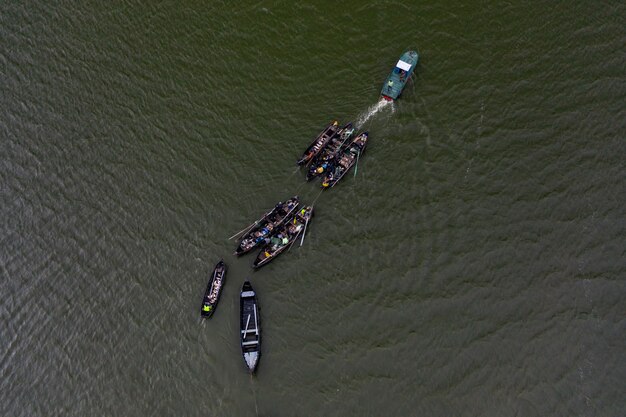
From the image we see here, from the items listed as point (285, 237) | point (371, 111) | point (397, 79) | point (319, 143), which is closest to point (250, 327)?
point (285, 237)

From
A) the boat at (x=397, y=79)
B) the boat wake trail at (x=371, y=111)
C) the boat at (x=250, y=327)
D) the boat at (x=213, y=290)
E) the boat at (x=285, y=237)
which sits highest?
the boat at (x=397, y=79)

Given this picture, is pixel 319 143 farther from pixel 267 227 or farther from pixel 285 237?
pixel 285 237

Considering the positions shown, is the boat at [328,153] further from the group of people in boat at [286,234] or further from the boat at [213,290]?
the boat at [213,290]

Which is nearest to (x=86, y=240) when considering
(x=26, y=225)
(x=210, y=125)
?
(x=26, y=225)

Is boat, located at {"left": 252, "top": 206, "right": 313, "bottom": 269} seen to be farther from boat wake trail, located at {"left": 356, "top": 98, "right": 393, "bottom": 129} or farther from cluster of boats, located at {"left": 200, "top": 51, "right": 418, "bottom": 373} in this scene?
boat wake trail, located at {"left": 356, "top": 98, "right": 393, "bottom": 129}

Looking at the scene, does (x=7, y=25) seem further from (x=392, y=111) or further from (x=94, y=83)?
(x=392, y=111)

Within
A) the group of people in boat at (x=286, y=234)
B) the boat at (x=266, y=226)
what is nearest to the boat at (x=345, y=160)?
the boat at (x=266, y=226)
